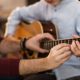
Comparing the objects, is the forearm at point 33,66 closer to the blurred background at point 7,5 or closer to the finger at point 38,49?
the finger at point 38,49

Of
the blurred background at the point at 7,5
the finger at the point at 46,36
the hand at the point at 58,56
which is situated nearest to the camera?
the hand at the point at 58,56

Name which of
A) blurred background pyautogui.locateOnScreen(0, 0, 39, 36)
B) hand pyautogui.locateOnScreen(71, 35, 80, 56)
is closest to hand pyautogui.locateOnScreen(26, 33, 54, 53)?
hand pyautogui.locateOnScreen(71, 35, 80, 56)

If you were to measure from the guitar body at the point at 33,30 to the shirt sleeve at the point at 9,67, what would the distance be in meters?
0.51

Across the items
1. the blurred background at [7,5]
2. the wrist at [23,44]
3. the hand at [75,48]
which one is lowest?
the blurred background at [7,5]

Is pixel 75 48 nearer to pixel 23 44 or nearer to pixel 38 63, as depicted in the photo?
pixel 38 63

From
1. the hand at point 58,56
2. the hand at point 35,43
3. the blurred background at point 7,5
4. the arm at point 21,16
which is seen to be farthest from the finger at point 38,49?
the blurred background at point 7,5

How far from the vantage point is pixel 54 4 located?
1600 mm

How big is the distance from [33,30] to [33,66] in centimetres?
66

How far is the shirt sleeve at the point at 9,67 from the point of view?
3.49 ft

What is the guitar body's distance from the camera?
1574mm

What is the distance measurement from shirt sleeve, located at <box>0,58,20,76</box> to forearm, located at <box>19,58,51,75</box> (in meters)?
0.01

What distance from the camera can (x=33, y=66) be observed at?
1.06 m

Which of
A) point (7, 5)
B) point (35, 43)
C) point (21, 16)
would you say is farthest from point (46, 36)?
point (7, 5)

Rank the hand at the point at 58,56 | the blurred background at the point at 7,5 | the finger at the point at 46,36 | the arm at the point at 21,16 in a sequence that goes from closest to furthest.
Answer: the hand at the point at 58,56 → the finger at the point at 46,36 → the arm at the point at 21,16 → the blurred background at the point at 7,5
